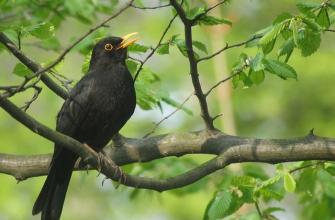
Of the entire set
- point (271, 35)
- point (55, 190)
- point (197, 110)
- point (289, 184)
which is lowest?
point (197, 110)

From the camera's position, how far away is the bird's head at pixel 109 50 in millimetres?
6398

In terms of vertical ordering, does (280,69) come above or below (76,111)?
above

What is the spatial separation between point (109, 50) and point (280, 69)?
215 centimetres

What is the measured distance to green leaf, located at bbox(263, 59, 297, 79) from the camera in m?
4.66

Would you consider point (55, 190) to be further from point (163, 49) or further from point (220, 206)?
point (163, 49)

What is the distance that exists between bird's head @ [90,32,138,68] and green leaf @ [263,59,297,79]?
76.7 inches

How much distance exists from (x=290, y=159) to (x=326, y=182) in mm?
A: 646

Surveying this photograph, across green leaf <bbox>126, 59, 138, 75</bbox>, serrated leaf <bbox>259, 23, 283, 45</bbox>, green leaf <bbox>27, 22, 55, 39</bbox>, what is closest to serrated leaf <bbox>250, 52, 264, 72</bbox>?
serrated leaf <bbox>259, 23, 283, 45</bbox>

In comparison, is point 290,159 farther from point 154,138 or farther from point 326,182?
point 154,138

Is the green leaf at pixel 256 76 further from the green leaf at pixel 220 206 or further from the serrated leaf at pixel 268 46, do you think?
the green leaf at pixel 220 206

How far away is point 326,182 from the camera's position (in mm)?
5359

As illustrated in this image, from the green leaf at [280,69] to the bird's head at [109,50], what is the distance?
1947 mm

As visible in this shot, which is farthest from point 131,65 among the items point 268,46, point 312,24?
point 312,24

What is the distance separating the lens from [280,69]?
4695 millimetres
